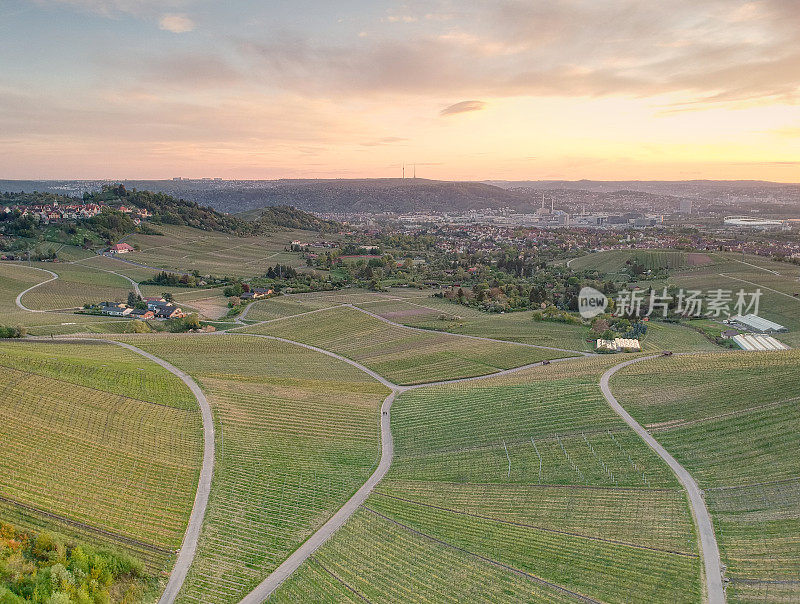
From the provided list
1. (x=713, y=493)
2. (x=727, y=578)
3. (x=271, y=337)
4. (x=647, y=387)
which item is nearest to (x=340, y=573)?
(x=727, y=578)

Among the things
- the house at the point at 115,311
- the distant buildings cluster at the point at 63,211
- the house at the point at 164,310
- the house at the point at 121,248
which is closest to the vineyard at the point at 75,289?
the house at the point at 115,311

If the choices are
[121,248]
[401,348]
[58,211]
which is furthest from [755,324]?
[58,211]

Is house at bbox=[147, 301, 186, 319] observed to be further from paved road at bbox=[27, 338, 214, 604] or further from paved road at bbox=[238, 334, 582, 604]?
paved road at bbox=[238, 334, 582, 604]

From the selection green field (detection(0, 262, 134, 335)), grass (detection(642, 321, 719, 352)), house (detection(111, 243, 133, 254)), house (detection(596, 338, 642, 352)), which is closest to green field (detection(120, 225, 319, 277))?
house (detection(111, 243, 133, 254))

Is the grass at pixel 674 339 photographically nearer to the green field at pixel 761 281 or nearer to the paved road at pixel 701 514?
the green field at pixel 761 281

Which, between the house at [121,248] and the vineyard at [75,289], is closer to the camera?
the vineyard at [75,289]

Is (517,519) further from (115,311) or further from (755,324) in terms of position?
(115,311)

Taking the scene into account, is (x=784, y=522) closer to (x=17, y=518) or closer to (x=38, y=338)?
(x=17, y=518)
